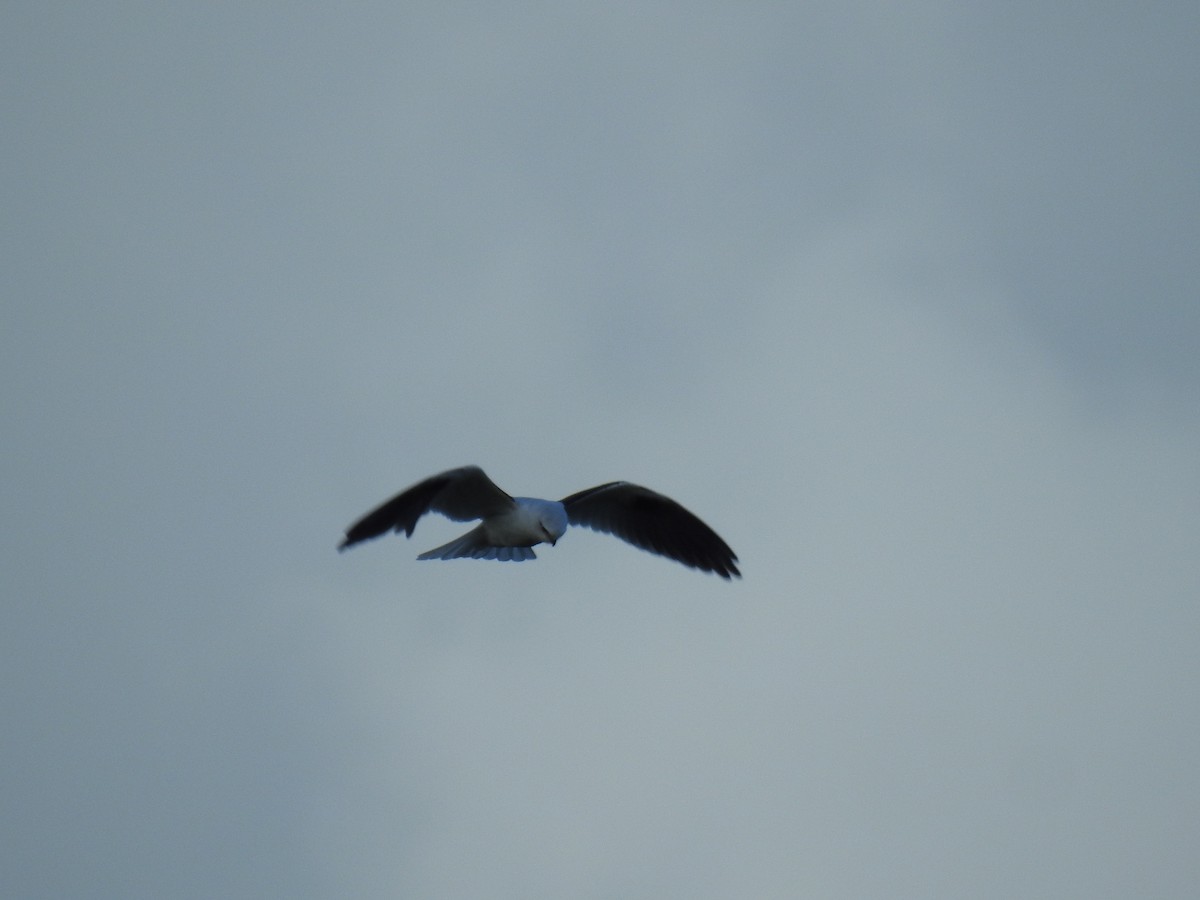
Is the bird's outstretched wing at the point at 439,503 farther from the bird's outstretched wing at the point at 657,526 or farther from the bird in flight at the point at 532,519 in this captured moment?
the bird's outstretched wing at the point at 657,526

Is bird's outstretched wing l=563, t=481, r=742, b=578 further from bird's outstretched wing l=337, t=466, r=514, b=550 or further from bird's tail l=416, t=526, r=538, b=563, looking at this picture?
bird's outstretched wing l=337, t=466, r=514, b=550

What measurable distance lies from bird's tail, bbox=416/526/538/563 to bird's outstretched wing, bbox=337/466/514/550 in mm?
190

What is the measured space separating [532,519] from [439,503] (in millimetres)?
846

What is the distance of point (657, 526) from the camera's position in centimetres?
1270

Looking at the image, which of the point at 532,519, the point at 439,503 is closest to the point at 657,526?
the point at 532,519

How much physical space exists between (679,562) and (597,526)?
89 centimetres

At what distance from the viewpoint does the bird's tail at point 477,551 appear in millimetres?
11453

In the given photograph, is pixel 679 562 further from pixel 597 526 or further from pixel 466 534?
pixel 466 534

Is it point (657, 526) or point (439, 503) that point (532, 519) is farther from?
point (657, 526)

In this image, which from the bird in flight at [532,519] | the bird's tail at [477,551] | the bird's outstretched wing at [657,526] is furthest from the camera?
the bird's outstretched wing at [657,526]

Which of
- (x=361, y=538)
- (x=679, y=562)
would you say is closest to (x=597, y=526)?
(x=679, y=562)

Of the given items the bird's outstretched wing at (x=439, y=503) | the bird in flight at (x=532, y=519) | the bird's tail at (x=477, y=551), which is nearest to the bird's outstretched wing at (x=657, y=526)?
the bird in flight at (x=532, y=519)

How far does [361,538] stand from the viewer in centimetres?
977

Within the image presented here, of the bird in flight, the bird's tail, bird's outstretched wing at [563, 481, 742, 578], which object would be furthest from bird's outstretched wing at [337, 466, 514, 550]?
bird's outstretched wing at [563, 481, 742, 578]
